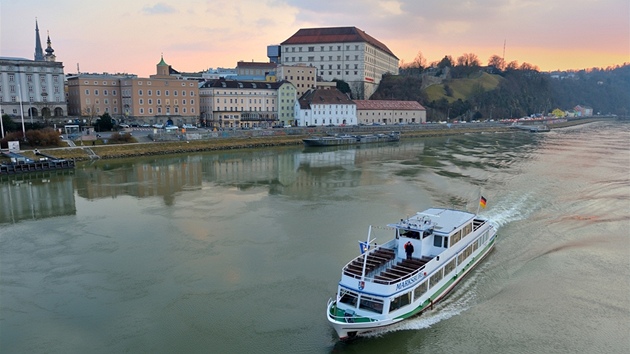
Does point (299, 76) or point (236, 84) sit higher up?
point (299, 76)

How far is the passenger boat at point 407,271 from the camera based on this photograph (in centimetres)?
1052

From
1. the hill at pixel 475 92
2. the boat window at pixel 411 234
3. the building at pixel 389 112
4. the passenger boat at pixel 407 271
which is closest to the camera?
the passenger boat at pixel 407 271

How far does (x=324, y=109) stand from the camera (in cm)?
6575

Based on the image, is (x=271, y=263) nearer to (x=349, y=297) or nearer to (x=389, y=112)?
(x=349, y=297)

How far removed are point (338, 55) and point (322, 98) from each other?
2274cm

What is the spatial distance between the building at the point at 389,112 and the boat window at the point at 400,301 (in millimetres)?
60943

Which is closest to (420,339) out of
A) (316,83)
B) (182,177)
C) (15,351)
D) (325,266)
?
(325,266)

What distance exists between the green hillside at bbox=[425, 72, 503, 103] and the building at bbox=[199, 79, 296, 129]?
36.0 metres

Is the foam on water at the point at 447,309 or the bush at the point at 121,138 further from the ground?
the bush at the point at 121,138

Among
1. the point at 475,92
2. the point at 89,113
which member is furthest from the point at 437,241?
the point at 475,92

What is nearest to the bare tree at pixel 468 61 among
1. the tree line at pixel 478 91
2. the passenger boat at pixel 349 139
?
the tree line at pixel 478 91

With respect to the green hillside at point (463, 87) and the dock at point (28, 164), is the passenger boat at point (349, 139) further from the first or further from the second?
the green hillside at point (463, 87)

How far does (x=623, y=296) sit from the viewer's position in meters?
13.0

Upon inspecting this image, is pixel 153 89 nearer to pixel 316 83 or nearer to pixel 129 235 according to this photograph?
pixel 316 83
